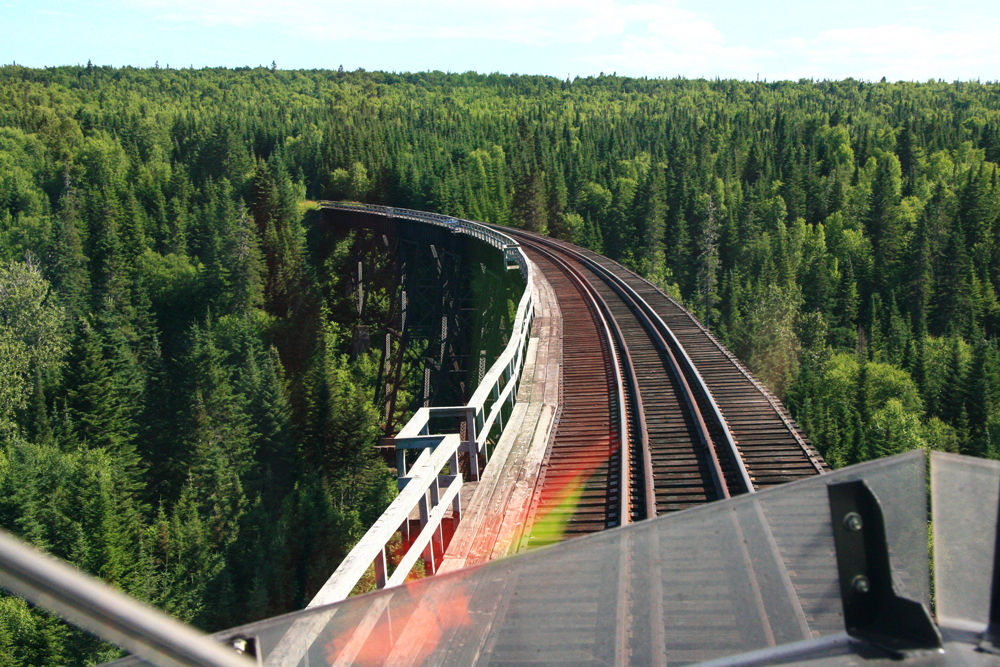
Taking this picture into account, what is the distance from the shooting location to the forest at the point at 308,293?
28484 mm

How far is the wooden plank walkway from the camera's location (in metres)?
5.67

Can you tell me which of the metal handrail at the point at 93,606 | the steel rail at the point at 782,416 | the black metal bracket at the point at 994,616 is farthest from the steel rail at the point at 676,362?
the metal handrail at the point at 93,606

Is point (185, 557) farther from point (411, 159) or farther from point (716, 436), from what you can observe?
point (411, 159)

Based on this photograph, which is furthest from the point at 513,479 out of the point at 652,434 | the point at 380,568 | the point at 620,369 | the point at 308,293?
the point at 308,293

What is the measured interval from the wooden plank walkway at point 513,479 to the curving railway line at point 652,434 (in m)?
0.14

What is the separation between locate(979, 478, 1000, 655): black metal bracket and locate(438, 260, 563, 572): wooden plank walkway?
4.00 m

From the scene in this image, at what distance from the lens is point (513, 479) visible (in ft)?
24.2

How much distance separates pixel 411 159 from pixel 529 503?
6242 cm

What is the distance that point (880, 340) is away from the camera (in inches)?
2061

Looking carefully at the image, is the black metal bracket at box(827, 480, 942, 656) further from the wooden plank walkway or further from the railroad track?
the wooden plank walkway

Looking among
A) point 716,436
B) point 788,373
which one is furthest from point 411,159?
point 716,436

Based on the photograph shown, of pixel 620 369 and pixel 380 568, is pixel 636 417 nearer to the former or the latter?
pixel 620 369

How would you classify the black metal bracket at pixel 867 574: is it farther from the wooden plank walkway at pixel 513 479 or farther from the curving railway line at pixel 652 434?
the curving railway line at pixel 652 434

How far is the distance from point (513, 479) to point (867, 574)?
6084 mm
